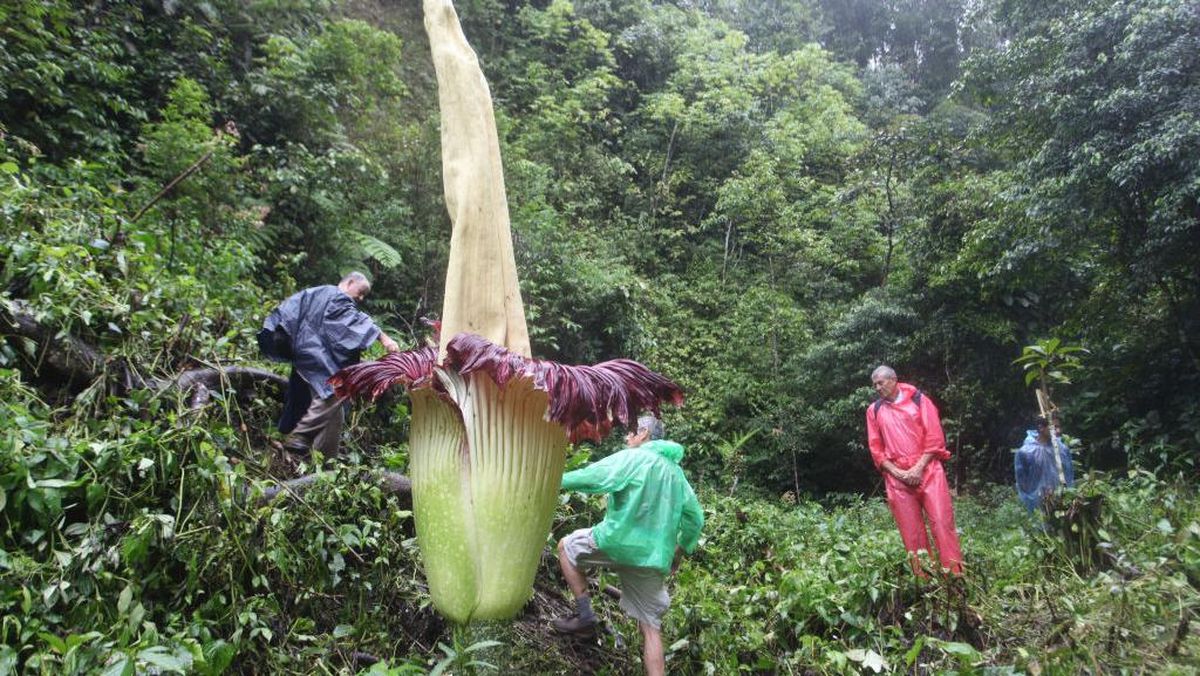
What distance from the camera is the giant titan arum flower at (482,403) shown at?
3.56 feet

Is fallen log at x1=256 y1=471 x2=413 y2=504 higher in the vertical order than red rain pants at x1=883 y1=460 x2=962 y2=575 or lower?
lower

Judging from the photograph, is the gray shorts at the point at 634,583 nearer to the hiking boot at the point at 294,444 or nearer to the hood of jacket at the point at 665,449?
the hood of jacket at the point at 665,449

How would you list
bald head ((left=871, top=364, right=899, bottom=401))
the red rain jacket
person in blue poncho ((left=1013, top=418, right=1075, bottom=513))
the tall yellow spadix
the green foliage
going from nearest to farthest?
1. the tall yellow spadix
2. the green foliage
3. the red rain jacket
4. bald head ((left=871, top=364, right=899, bottom=401))
5. person in blue poncho ((left=1013, top=418, right=1075, bottom=513))

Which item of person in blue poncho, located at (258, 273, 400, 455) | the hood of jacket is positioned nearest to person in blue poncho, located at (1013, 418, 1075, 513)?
the hood of jacket

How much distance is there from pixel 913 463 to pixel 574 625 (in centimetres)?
217

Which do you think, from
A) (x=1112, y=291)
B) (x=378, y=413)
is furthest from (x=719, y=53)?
(x=378, y=413)

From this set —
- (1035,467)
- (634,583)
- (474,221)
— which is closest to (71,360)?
(474,221)

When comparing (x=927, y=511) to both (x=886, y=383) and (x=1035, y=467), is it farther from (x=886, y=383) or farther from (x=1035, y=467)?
(x=1035, y=467)

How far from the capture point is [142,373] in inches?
93.1

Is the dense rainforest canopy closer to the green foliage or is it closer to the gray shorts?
the green foliage

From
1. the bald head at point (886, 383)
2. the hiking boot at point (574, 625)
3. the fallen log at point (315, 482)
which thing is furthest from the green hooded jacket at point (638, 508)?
the bald head at point (886, 383)

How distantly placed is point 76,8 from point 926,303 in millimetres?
9016

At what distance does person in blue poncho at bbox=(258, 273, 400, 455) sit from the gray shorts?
1.08m

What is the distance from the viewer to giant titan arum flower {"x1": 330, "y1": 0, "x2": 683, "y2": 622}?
1.08m
